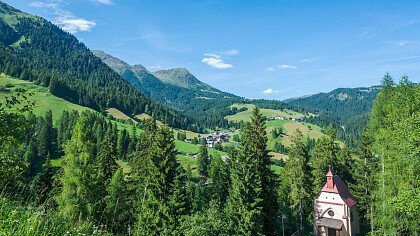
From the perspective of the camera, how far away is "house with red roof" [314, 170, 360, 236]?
46.0m

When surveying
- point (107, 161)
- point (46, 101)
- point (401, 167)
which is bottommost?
point (107, 161)

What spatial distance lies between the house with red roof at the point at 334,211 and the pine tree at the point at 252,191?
13.5 meters

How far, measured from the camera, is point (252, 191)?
35594mm

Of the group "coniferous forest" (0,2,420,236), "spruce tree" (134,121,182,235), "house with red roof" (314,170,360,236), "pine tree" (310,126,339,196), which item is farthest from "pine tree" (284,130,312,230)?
"spruce tree" (134,121,182,235)

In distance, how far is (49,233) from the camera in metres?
6.02

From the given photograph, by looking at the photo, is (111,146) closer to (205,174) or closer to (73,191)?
(73,191)

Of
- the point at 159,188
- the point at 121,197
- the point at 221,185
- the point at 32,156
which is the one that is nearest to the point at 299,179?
the point at 221,185

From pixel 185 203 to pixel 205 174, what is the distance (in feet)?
289

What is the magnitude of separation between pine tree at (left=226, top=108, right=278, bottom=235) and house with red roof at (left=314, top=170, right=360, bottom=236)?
13.5 m

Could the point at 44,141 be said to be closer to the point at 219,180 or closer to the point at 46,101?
the point at 46,101

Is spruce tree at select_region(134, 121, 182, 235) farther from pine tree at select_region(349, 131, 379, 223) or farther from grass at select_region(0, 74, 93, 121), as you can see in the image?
grass at select_region(0, 74, 93, 121)

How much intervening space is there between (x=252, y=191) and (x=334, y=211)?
19.1m

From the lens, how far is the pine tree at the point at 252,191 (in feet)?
114

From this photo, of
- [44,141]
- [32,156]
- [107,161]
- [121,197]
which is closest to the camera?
[121,197]
